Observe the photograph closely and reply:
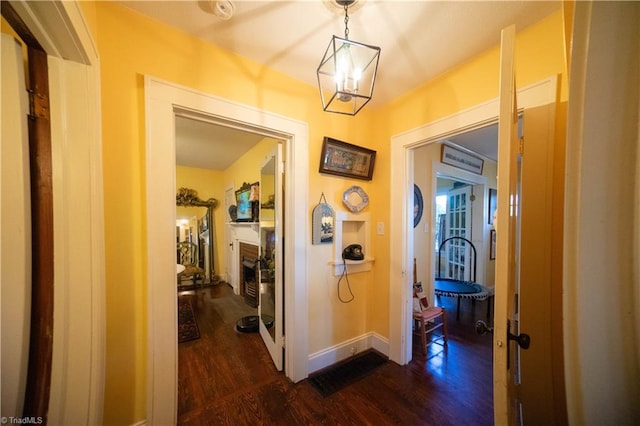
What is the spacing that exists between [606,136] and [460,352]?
8.36 feet

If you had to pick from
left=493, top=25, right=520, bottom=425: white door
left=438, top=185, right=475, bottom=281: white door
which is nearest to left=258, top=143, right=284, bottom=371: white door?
left=493, top=25, right=520, bottom=425: white door

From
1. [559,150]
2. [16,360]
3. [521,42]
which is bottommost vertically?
[16,360]

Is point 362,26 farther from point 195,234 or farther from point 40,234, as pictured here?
point 195,234

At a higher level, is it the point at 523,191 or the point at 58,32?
the point at 58,32

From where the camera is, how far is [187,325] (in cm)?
272

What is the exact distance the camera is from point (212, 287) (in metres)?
4.39

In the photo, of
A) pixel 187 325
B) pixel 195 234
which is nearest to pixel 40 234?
pixel 187 325

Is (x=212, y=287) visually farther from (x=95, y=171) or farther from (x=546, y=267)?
(x=546, y=267)

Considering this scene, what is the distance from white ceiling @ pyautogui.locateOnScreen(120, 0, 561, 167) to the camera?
1.14 meters

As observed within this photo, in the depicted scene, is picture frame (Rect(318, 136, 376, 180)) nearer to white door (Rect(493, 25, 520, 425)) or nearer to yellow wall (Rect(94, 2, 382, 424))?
yellow wall (Rect(94, 2, 382, 424))

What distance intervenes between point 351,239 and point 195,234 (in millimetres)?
3955

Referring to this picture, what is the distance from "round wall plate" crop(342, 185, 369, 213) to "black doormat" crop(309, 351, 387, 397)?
1406 mm

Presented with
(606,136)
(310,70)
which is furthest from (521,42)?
(606,136)

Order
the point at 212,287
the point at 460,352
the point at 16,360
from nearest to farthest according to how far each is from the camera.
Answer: the point at 16,360 → the point at 460,352 → the point at 212,287
